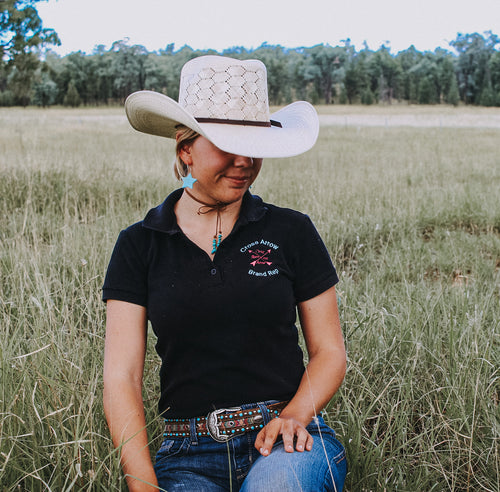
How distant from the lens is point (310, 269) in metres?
1.71

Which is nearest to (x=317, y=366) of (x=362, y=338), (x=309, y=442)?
(x=309, y=442)

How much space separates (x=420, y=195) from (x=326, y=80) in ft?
271

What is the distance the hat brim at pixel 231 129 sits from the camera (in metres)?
1.60

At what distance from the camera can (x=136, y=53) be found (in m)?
76.6

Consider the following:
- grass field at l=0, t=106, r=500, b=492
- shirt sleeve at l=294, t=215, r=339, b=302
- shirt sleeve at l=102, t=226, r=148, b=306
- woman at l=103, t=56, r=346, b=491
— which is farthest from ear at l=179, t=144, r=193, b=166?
grass field at l=0, t=106, r=500, b=492

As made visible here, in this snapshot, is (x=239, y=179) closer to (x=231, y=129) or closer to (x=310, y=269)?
(x=231, y=129)

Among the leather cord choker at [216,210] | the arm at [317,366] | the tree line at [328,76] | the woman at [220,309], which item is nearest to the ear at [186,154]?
the woman at [220,309]

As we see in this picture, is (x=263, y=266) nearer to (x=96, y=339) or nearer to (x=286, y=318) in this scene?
(x=286, y=318)

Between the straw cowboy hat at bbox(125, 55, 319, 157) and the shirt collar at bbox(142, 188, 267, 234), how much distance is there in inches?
7.5

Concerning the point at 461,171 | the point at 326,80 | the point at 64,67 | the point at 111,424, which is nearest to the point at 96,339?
the point at 111,424

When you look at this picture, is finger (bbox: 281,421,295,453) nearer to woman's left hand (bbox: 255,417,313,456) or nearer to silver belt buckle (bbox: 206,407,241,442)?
woman's left hand (bbox: 255,417,313,456)

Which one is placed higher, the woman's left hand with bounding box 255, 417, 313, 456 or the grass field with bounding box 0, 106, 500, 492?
the woman's left hand with bounding box 255, 417, 313, 456

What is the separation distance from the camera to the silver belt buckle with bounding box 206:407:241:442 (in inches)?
61.6

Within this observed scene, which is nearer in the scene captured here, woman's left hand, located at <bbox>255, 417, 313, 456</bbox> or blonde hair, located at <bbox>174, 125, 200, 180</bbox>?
woman's left hand, located at <bbox>255, 417, 313, 456</bbox>
